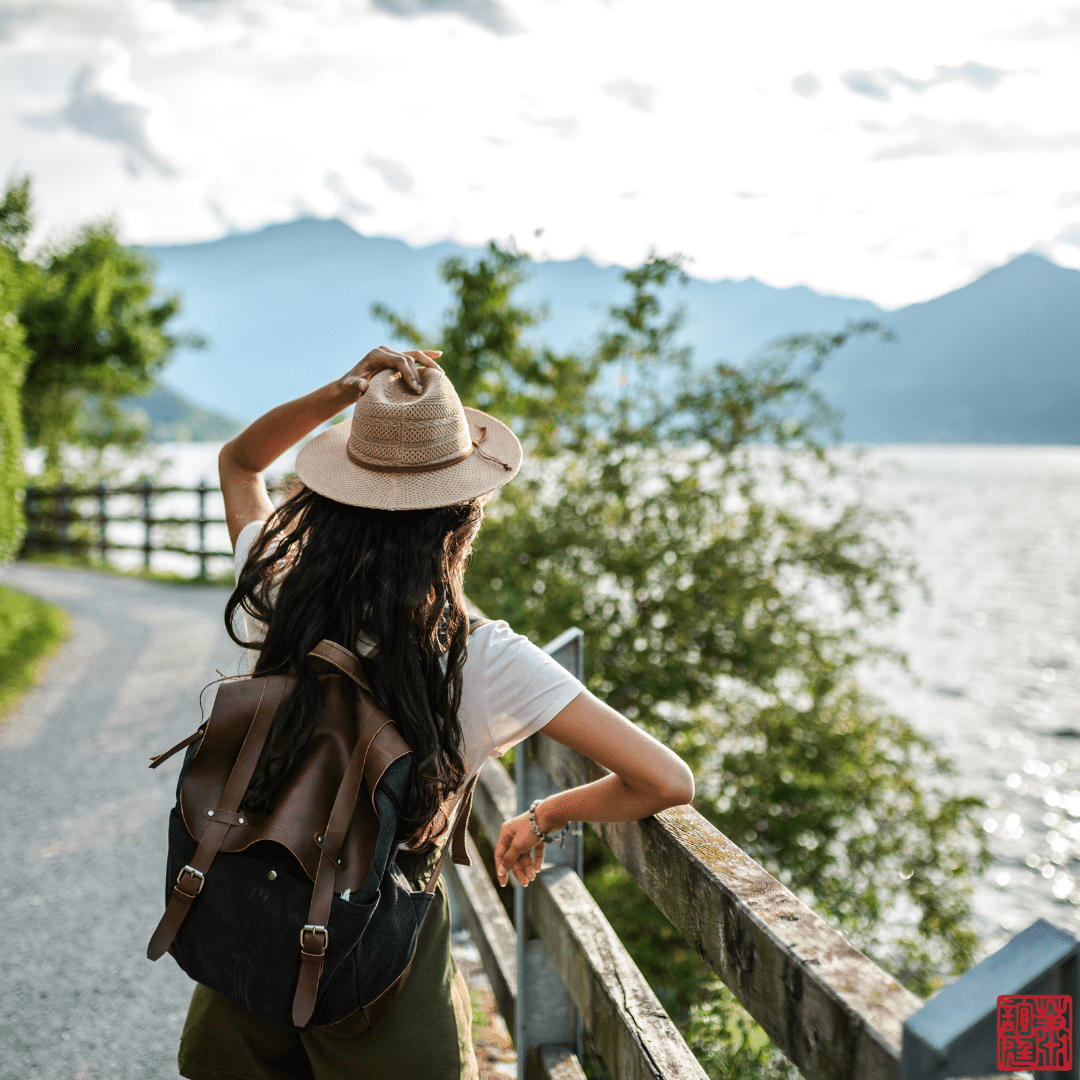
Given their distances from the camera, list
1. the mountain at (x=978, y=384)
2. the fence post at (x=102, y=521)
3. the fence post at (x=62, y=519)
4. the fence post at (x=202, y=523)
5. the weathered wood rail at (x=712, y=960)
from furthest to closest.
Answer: the mountain at (x=978, y=384) < the fence post at (x=62, y=519) < the fence post at (x=102, y=521) < the fence post at (x=202, y=523) < the weathered wood rail at (x=712, y=960)

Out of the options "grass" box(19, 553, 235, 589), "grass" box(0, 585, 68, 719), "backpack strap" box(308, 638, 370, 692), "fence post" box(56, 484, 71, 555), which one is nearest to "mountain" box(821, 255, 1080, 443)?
"fence post" box(56, 484, 71, 555)

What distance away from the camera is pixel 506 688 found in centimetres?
148

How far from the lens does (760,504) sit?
233 inches

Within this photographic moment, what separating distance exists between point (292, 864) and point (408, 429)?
2.43 feet

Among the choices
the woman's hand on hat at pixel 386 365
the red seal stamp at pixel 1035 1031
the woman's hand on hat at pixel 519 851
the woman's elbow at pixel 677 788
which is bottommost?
the woman's hand on hat at pixel 519 851

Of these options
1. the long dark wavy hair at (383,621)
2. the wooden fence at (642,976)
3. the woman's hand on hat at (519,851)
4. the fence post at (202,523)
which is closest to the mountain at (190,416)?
the fence post at (202,523)

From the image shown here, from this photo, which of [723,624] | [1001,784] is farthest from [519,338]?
[1001,784]

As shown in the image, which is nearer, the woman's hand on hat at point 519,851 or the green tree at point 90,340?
the woman's hand on hat at point 519,851

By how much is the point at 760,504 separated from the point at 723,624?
936 mm

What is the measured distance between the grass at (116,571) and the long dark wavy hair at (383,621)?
12.0m

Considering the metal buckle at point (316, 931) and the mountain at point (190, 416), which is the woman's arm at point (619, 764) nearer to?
the metal buckle at point (316, 931)

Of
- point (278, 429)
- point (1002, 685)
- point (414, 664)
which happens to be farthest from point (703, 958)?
point (1002, 685)

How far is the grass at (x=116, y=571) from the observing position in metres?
13.8

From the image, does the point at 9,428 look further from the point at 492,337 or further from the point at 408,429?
the point at 408,429
